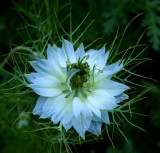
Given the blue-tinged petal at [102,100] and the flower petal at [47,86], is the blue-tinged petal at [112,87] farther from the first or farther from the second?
the flower petal at [47,86]

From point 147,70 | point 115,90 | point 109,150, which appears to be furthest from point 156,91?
point 115,90

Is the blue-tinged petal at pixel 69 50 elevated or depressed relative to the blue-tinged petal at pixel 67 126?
elevated

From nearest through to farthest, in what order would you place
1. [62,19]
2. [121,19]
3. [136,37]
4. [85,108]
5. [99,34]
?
1. [85,108]
2. [136,37]
3. [99,34]
4. [62,19]
5. [121,19]

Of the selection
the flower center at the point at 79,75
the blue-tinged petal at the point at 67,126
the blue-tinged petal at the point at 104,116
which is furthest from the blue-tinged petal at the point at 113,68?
the blue-tinged petal at the point at 67,126

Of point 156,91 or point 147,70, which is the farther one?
point 156,91

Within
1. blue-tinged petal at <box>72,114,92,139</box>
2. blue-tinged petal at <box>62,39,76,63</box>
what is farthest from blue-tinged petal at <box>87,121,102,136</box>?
blue-tinged petal at <box>62,39,76,63</box>

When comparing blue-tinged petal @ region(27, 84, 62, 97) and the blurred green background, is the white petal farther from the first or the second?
the blurred green background

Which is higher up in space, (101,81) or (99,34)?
(99,34)

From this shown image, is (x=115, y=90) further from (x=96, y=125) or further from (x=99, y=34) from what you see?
(x=99, y=34)
